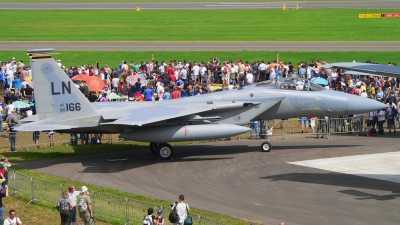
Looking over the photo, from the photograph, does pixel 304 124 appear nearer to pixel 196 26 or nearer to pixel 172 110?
pixel 172 110

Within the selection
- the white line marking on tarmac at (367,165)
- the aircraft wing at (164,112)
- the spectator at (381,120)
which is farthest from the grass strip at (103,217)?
the spectator at (381,120)

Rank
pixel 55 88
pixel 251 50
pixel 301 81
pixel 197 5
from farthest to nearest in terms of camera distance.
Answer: pixel 197 5 → pixel 251 50 → pixel 301 81 → pixel 55 88

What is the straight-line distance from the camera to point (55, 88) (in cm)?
2916

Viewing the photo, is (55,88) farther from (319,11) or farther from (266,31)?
(319,11)

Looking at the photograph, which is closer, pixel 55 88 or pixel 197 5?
pixel 55 88

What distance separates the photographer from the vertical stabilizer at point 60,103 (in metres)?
29.1

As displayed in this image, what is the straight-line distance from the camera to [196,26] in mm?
76438

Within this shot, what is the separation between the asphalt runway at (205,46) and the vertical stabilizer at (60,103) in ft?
106

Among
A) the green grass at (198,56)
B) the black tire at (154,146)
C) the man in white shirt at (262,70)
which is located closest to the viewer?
the black tire at (154,146)

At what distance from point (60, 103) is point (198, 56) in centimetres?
2866

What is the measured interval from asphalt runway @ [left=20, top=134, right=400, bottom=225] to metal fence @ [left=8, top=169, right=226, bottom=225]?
2.16 metres

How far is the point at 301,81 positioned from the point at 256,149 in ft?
12.0

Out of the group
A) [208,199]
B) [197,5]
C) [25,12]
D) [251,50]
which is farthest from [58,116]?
[197,5]

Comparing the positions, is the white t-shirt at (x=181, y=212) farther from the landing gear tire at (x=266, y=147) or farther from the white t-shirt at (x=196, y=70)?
the white t-shirt at (x=196, y=70)
